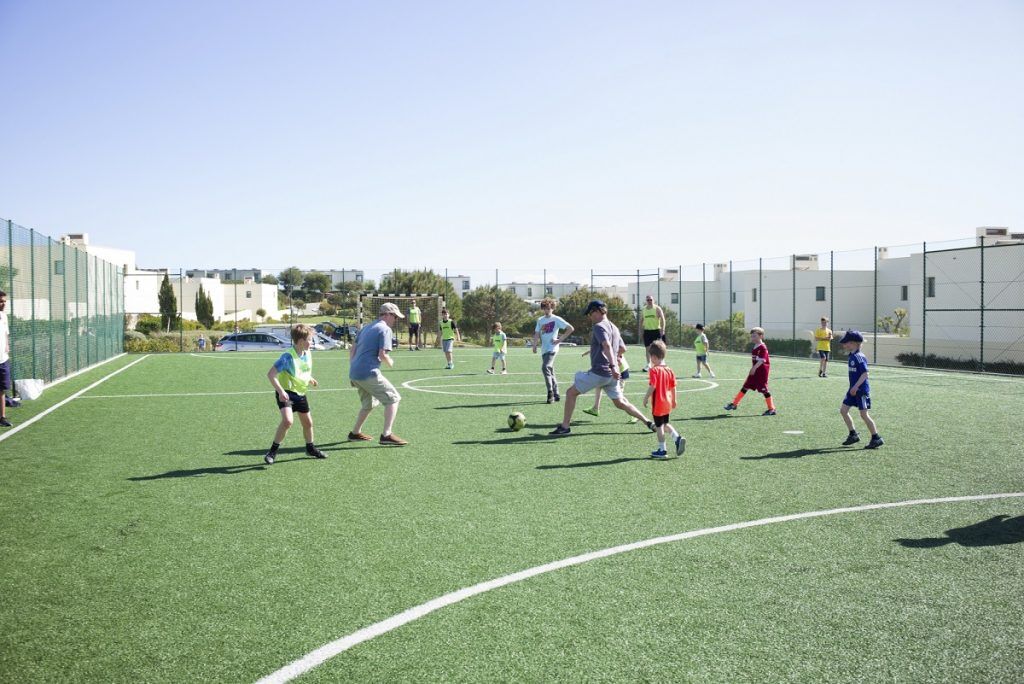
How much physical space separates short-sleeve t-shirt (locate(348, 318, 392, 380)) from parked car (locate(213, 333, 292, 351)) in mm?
31155

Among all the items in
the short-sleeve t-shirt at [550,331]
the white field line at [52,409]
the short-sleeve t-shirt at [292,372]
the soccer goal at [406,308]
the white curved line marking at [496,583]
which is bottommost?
the white curved line marking at [496,583]

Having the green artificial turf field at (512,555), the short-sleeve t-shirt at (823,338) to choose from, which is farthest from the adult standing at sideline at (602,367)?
the short-sleeve t-shirt at (823,338)

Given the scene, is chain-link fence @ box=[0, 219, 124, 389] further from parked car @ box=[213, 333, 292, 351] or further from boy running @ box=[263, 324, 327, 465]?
boy running @ box=[263, 324, 327, 465]

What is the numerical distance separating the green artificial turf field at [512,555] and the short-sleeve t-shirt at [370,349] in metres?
1.09

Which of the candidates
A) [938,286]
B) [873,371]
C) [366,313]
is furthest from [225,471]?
[938,286]

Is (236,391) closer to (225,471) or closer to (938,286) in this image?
(225,471)

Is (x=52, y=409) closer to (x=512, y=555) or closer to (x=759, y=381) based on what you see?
(x=512, y=555)

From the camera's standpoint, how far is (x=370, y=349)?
11.0 m

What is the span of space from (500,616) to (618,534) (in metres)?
2.03

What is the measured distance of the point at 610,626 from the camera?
4.77 meters

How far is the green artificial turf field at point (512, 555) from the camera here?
4383mm

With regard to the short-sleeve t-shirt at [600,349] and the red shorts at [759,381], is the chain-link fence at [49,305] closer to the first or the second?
the short-sleeve t-shirt at [600,349]

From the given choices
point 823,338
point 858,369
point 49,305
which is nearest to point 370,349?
point 858,369

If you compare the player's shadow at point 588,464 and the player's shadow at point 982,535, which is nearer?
the player's shadow at point 982,535
